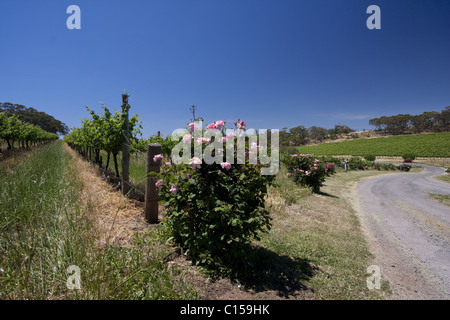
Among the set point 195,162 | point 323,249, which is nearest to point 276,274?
point 323,249

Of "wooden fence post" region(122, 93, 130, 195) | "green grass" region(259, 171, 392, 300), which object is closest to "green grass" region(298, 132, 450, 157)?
"green grass" region(259, 171, 392, 300)

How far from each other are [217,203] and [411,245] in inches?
177

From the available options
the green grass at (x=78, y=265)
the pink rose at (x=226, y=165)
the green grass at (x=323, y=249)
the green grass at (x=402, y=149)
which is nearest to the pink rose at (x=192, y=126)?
the pink rose at (x=226, y=165)

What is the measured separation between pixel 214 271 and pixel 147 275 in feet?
2.50

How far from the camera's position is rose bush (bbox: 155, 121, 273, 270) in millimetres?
2252

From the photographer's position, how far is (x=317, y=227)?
187 inches

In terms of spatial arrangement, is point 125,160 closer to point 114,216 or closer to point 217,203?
point 114,216

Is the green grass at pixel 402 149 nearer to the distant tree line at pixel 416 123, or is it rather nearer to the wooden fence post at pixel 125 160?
the distant tree line at pixel 416 123

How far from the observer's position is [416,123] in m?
74.6

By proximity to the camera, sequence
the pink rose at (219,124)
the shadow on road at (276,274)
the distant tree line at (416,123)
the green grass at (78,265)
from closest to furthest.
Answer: the green grass at (78,265) → the shadow on road at (276,274) → the pink rose at (219,124) → the distant tree line at (416,123)

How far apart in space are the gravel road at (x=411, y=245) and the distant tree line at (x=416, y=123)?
9283 centimetres

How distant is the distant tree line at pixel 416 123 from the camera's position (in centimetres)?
6962
